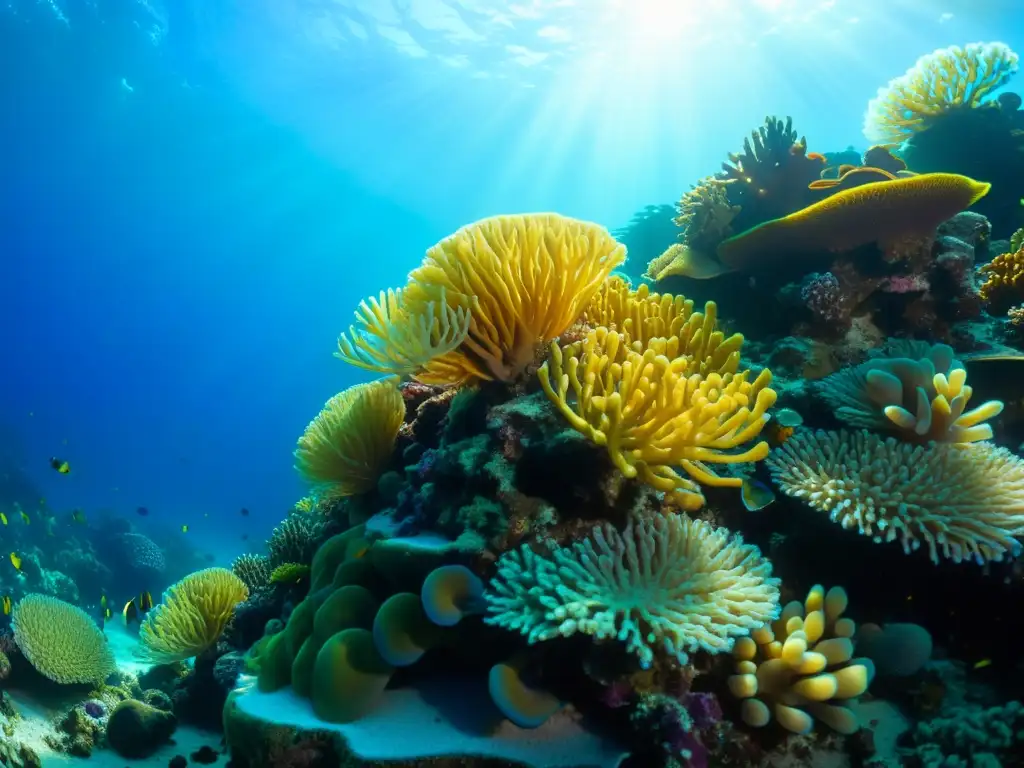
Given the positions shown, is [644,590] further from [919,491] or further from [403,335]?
[403,335]

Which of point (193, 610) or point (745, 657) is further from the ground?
point (745, 657)

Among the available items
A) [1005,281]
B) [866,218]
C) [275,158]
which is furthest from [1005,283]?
[275,158]

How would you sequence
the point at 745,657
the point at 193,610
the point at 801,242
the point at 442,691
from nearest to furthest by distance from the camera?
the point at 745,657 → the point at 442,691 → the point at 801,242 → the point at 193,610

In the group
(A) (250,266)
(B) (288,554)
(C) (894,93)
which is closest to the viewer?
(B) (288,554)

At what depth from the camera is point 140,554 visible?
67.9 feet

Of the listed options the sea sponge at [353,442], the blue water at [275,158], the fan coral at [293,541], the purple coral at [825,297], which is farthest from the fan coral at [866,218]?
the blue water at [275,158]

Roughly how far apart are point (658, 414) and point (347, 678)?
1.97 m

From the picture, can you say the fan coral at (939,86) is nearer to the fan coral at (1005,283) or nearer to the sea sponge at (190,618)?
the fan coral at (1005,283)

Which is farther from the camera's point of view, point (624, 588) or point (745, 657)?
point (745, 657)

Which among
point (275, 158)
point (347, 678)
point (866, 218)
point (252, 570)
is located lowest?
point (347, 678)

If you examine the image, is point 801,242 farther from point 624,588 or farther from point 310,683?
point 310,683

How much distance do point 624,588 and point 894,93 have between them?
7983 millimetres

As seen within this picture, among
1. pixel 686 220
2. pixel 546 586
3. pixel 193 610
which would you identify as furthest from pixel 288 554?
pixel 686 220

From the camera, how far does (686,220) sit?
5.89 meters
